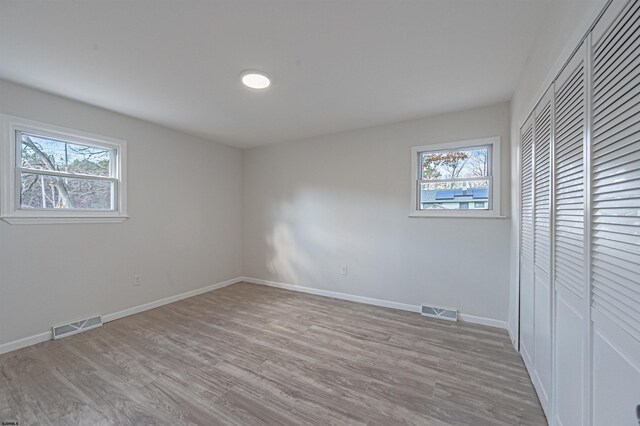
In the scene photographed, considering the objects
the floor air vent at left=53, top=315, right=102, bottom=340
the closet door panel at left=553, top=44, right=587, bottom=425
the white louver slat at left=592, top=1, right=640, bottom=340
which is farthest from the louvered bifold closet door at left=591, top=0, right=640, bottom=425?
the floor air vent at left=53, top=315, right=102, bottom=340

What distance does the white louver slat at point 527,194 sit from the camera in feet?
6.77

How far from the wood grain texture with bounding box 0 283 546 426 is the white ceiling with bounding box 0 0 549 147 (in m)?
2.59

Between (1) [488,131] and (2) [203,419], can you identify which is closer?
(2) [203,419]

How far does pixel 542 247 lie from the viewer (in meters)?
1.78

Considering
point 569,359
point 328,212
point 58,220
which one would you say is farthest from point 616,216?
point 58,220

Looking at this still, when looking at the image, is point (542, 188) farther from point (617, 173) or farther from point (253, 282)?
point (253, 282)

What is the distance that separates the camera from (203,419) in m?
1.69

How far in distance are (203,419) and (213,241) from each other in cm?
318

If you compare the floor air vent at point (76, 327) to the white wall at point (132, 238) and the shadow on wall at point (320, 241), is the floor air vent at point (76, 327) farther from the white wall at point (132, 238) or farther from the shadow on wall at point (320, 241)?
the shadow on wall at point (320, 241)

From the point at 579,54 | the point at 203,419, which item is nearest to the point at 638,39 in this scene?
the point at 579,54

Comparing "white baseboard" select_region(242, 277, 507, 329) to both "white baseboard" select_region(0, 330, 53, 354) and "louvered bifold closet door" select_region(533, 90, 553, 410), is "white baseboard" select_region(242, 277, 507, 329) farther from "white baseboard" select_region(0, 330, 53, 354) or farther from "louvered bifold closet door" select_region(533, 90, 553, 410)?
"white baseboard" select_region(0, 330, 53, 354)

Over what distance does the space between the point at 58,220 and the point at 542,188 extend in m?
4.48

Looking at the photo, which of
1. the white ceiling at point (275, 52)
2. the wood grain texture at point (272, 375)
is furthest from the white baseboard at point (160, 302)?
the white ceiling at point (275, 52)

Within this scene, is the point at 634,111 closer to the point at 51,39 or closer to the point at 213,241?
the point at 51,39
